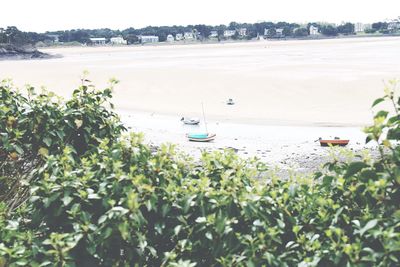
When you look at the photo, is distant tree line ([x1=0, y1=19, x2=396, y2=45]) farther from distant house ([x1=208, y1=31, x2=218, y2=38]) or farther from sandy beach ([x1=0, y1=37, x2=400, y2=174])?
sandy beach ([x1=0, y1=37, x2=400, y2=174])

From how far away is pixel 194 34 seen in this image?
163250mm

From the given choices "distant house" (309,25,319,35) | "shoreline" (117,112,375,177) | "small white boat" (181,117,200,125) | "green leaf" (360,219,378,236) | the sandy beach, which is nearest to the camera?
"green leaf" (360,219,378,236)

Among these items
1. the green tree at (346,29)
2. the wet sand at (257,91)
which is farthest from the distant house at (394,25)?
the wet sand at (257,91)

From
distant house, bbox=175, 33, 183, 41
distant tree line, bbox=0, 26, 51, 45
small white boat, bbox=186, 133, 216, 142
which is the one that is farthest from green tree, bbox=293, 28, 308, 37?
small white boat, bbox=186, 133, 216, 142

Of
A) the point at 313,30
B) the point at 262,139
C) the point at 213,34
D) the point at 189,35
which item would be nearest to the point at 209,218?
the point at 262,139

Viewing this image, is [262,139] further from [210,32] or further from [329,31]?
[210,32]

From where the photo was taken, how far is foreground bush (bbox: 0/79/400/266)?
8.51ft

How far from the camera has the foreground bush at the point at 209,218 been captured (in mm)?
2594

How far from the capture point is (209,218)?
270 cm

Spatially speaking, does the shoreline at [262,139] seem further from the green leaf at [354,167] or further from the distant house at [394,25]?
the distant house at [394,25]

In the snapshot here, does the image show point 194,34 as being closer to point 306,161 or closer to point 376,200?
point 306,161

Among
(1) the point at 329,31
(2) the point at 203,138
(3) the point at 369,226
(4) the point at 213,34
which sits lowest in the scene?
(2) the point at 203,138

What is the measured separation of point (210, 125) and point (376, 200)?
57.1 feet

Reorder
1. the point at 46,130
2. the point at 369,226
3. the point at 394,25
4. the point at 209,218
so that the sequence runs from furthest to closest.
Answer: the point at 394,25
the point at 46,130
the point at 209,218
the point at 369,226
